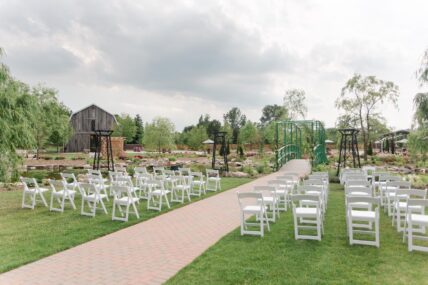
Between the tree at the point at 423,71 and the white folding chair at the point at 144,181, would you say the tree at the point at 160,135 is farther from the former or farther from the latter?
the tree at the point at 423,71

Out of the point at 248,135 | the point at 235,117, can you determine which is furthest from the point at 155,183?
the point at 235,117

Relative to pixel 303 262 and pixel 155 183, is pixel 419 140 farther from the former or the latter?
pixel 303 262

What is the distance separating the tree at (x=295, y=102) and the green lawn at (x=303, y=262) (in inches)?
1449

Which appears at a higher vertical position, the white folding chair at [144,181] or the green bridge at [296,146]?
the green bridge at [296,146]

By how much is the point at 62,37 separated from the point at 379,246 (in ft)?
44.5

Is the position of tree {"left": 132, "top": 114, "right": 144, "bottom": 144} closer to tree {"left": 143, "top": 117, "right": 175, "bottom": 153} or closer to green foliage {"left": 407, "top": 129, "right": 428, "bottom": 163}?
tree {"left": 143, "top": 117, "right": 175, "bottom": 153}

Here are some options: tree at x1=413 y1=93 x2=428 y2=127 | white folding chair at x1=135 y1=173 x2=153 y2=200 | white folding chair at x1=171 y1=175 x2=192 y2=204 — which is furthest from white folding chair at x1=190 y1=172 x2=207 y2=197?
tree at x1=413 y1=93 x2=428 y2=127

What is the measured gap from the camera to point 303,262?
4.99 m

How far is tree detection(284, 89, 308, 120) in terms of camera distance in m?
42.2

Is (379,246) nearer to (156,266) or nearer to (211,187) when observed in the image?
(156,266)

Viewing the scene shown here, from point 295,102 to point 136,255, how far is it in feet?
129

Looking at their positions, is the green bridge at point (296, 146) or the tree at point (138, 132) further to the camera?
the tree at point (138, 132)

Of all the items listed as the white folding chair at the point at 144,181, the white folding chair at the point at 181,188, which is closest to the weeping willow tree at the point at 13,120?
the white folding chair at the point at 144,181

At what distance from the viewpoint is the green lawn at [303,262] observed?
4.39 m
